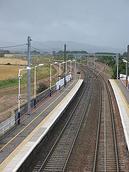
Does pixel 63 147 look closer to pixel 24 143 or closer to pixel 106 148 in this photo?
pixel 106 148

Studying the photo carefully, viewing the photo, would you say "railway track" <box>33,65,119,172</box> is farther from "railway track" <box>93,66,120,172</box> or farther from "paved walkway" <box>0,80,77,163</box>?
"paved walkway" <box>0,80,77,163</box>

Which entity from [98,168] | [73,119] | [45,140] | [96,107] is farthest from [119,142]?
[96,107]

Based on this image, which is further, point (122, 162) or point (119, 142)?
point (119, 142)

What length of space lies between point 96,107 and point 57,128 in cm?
1435

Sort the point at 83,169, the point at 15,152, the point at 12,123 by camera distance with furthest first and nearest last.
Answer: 1. the point at 12,123
2. the point at 15,152
3. the point at 83,169

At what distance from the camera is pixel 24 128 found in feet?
97.5

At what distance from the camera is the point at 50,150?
25.0 metres

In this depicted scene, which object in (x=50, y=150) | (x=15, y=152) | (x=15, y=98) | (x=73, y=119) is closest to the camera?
A: (x=15, y=152)

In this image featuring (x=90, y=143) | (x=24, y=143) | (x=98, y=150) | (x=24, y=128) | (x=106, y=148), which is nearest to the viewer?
(x=24, y=143)

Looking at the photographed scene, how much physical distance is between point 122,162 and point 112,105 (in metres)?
25.9

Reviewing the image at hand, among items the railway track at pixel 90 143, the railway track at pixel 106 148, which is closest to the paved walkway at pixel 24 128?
the railway track at pixel 90 143

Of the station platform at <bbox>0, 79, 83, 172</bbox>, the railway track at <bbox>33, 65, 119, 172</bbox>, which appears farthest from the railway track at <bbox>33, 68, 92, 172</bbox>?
the station platform at <bbox>0, 79, 83, 172</bbox>

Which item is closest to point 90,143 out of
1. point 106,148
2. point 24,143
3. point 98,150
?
point 106,148

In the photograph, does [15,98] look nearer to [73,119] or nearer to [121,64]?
[73,119]
